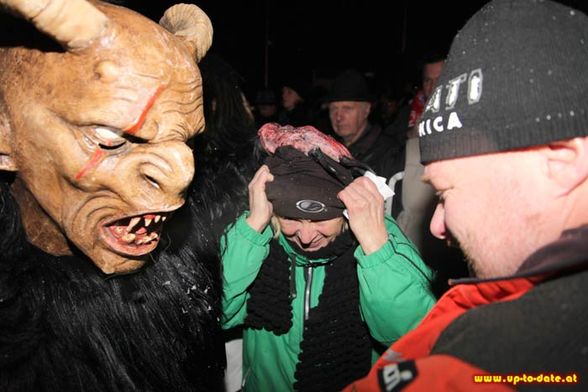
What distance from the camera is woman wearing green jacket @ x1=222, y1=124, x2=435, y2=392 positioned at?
1.74 metres

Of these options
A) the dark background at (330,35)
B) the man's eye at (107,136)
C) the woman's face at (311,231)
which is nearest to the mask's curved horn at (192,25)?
the man's eye at (107,136)

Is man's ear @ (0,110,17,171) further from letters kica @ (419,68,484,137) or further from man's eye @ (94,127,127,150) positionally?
letters kica @ (419,68,484,137)

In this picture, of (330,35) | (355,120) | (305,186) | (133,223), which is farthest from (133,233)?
(330,35)

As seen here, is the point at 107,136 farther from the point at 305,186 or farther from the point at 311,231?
the point at 311,231

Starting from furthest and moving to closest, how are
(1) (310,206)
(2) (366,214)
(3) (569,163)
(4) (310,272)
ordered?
1. (4) (310,272)
2. (1) (310,206)
3. (2) (366,214)
4. (3) (569,163)

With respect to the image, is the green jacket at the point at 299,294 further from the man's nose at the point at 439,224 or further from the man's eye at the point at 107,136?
the man's eye at the point at 107,136

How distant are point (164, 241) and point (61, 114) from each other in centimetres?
60

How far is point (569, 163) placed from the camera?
89 centimetres

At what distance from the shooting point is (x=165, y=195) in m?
1.14

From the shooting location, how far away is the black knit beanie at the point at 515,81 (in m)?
0.90

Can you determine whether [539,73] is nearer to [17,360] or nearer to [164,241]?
[164,241]

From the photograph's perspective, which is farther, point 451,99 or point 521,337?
point 451,99

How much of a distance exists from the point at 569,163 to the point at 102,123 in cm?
108

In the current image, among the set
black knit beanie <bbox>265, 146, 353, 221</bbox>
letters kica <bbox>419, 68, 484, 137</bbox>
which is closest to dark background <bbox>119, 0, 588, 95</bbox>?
black knit beanie <bbox>265, 146, 353, 221</bbox>
